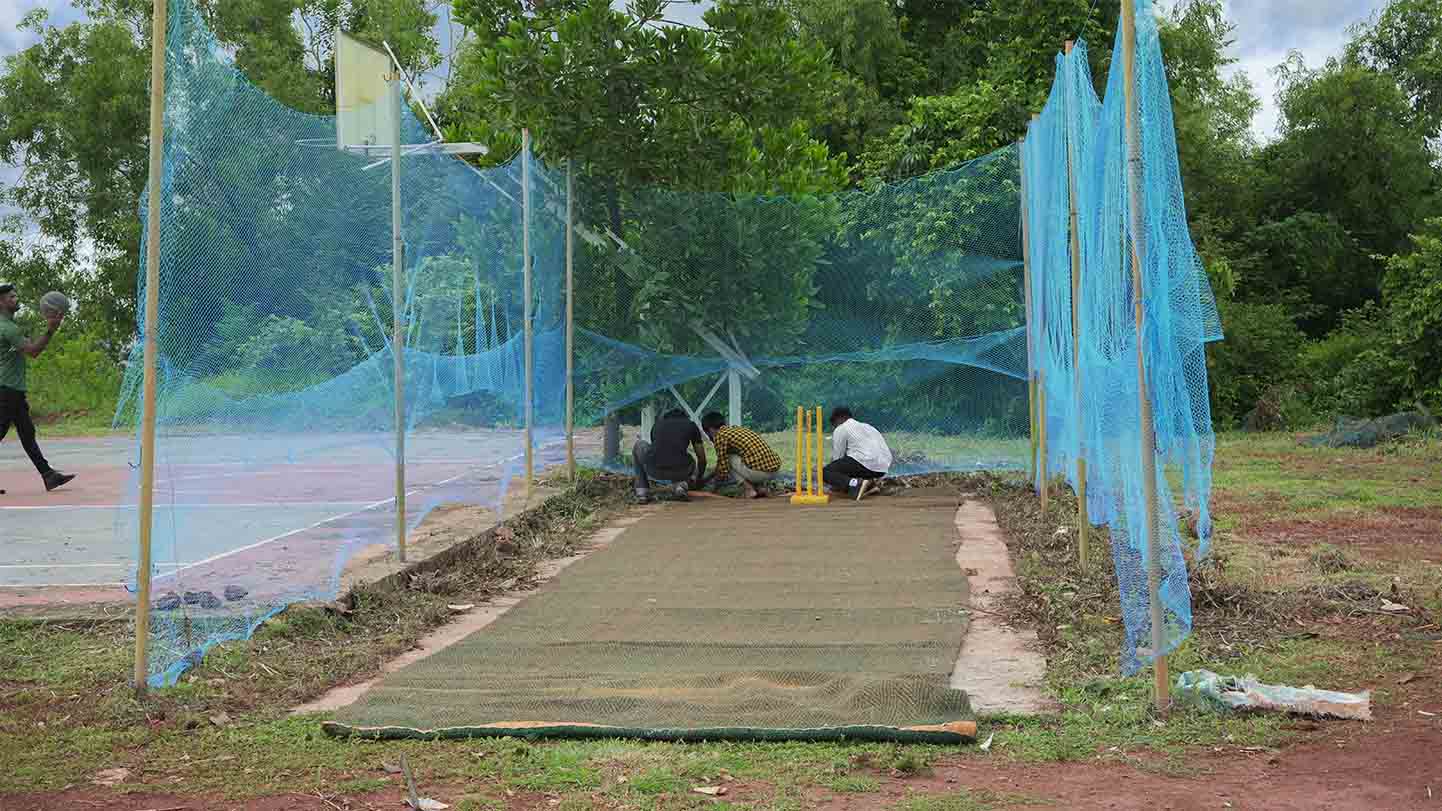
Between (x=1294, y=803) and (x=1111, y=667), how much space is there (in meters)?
1.64

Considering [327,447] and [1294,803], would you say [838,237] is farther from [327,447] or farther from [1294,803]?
[1294,803]

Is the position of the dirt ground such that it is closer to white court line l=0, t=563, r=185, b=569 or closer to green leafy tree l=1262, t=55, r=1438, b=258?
white court line l=0, t=563, r=185, b=569

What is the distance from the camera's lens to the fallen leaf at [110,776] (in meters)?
4.49

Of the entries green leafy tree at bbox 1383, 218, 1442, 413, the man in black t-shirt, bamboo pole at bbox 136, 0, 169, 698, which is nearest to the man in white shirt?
the man in black t-shirt

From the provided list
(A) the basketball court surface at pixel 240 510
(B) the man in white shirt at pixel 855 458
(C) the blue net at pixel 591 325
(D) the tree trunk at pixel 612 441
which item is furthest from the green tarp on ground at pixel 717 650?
(D) the tree trunk at pixel 612 441

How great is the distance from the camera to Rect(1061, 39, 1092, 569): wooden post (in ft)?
25.4

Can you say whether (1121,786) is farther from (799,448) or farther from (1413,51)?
(1413,51)

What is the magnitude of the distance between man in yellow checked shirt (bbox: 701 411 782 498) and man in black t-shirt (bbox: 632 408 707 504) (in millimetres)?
163

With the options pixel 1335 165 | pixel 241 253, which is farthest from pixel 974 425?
pixel 1335 165

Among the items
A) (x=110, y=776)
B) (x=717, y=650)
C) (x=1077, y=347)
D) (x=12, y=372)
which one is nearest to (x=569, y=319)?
(x=12, y=372)

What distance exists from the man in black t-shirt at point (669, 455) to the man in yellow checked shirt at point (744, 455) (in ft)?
0.54

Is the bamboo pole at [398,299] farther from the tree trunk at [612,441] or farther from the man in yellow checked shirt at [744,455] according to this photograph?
the tree trunk at [612,441]

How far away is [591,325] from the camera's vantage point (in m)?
12.5

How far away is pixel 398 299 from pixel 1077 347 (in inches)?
145
